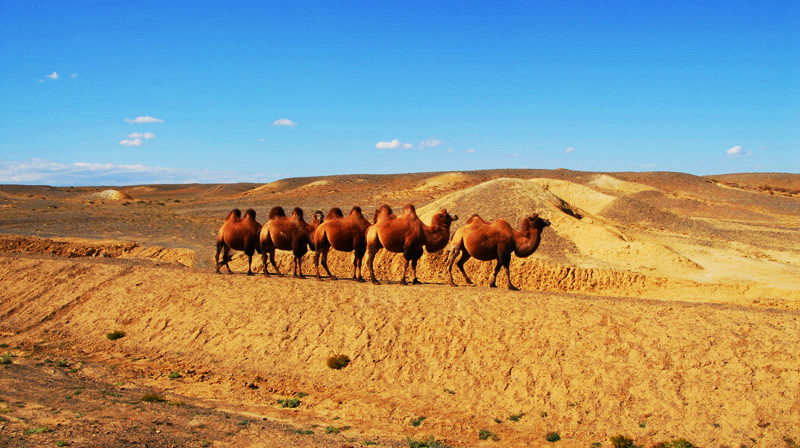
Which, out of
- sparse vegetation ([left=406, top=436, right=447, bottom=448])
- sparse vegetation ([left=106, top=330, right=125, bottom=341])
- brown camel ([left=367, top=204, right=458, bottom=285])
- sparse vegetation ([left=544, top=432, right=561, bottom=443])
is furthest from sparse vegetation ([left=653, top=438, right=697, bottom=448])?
sparse vegetation ([left=106, top=330, right=125, bottom=341])

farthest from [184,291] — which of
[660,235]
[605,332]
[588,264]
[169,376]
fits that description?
[660,235]

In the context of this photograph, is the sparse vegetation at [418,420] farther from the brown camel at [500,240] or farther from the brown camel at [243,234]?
the brown camel at [243,234]

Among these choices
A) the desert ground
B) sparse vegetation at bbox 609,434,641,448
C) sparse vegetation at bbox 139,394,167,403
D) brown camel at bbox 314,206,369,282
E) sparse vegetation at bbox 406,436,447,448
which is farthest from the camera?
brown camel at bbox 314,206,369,282

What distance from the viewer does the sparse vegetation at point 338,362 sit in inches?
510

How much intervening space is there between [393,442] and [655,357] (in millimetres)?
5752

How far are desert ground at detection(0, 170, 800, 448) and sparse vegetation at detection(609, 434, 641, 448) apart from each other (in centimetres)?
22

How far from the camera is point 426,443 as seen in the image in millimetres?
9656

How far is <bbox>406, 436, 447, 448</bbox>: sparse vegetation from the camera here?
368 inches

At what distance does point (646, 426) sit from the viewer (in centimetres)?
1038

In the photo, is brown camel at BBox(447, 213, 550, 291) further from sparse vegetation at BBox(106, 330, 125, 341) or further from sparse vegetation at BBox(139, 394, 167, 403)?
sparse vegetation at BBox(106, 330, 125, 341)

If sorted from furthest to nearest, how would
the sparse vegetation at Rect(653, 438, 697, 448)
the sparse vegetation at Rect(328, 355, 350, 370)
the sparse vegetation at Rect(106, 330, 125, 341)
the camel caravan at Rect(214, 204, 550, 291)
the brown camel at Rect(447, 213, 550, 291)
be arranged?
the brown camel at Rect(447, 213, 550, 291)
the camel caravan at Rect(214, 204, 550, 291)
the sparse vegetation at Rect(106, 330, 125, 341)
the sparse vegetation at Rect(328, 355, 350, 370)
the sparse vegetation at Rect(653, 438, 697, 448)

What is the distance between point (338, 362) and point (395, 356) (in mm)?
1318

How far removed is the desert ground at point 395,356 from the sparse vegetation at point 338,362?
0.53 ft

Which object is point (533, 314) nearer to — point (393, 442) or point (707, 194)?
point (393, 442)
